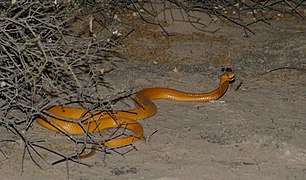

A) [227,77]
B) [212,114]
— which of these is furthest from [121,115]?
[227,77]

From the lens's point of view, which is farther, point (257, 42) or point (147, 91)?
point (257, 42)

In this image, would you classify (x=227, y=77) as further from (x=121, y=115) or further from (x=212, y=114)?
(x=121, y=115)

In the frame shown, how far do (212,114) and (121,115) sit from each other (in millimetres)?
800

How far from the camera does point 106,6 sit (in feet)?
31.5

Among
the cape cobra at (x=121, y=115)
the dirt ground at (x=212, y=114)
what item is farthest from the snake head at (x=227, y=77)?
the dirt ground at (x=212, y=114)

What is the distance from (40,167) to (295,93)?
9.42 feet

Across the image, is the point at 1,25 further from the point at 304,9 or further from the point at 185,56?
the point at 304,9

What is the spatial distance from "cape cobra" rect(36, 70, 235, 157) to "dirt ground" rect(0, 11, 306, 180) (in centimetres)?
8

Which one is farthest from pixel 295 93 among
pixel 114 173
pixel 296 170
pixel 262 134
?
pixel 114 173

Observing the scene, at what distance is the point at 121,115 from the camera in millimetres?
6434

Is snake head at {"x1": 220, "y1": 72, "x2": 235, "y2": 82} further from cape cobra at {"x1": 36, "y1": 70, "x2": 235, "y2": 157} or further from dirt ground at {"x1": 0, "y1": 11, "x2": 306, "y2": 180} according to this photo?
dirt ground at {"x1": 0, "y1": 11, "x2": 306, "y2": 180}

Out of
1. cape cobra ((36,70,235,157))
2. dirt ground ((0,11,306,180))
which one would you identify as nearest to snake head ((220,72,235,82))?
cape cobra ((36,70,235,157))

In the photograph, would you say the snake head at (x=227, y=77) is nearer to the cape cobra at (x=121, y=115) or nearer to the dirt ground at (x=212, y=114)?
the cape cobra at (x=121, y=115)

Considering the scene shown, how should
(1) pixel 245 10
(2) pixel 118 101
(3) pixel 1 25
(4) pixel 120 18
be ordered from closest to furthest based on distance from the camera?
(3) pixel 1 25
(2) pixel 118 101
(4) pixel 120 18
(1) pixel 245 10
